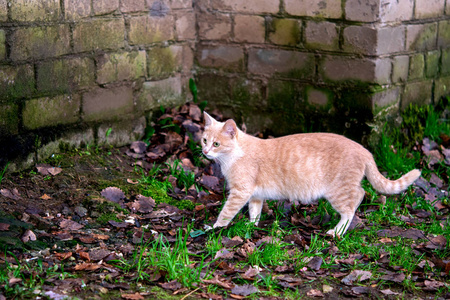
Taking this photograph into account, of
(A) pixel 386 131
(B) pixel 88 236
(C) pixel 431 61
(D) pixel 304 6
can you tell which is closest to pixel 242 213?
(B) pixel 88 236

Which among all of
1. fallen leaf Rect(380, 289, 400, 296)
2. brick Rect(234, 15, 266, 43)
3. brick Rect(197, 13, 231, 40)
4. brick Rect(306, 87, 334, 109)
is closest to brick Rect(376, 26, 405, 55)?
brick Rect(306, 87, 334, 109)

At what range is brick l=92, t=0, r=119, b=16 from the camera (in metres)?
5.03

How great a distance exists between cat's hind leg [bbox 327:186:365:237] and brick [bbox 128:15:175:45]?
251 cm

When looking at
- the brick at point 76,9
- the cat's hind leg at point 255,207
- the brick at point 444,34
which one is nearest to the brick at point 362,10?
the brick at point 444,34

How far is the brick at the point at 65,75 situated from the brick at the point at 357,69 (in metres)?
2.29

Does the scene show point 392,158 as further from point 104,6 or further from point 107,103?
point 104,6

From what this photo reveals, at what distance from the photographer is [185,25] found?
5.94 metres

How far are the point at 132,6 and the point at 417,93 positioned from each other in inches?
121

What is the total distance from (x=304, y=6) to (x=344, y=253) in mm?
2648

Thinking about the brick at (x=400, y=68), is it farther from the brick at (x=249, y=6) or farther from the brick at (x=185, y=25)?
the brick at (x=185, y=25)

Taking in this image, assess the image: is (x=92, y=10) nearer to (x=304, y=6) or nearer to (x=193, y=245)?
(x=304, y=6)

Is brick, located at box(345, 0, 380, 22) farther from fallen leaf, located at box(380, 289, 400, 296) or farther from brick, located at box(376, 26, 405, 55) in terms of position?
fallen leaf, located at box(380, 289, 400, 296)

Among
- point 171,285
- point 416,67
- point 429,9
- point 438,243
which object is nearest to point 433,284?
point 438,243

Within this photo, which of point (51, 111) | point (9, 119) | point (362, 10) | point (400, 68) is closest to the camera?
point (9, 119)
